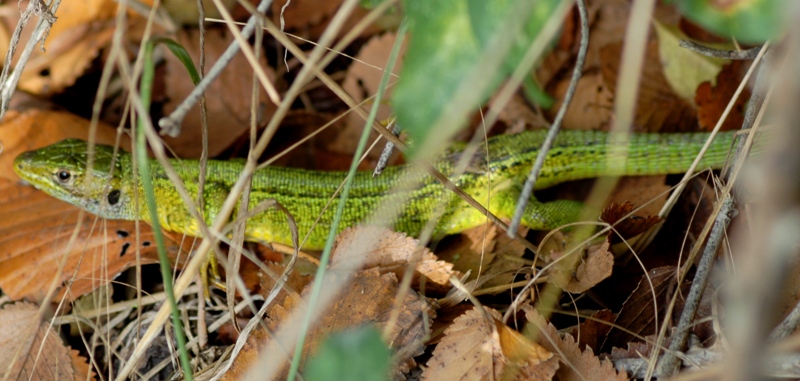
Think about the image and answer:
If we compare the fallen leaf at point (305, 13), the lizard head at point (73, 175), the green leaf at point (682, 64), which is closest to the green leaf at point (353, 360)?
the lizard head at point (73, 175)

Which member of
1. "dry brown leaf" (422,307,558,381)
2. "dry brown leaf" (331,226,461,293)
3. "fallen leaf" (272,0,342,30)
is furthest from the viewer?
"fallen leaf" (272,0,342,30)

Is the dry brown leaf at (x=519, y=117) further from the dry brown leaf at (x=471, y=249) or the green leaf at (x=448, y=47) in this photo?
the green leaf at (x=448, y=47)

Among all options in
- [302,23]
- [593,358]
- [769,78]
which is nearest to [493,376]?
[593,358]

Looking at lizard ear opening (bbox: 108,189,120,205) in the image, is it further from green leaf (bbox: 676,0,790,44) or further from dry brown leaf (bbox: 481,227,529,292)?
green leaf (bbox: 676,0,790,44)

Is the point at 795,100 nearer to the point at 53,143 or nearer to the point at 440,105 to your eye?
the point at 440,105

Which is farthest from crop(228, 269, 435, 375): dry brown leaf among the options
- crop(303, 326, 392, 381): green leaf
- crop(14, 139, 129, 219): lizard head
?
crop(14, 139, 129, 219): lizard head

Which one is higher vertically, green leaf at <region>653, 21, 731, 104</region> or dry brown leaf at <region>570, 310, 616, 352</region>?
green leaf at <region>653, 21, 731, 104</region>
